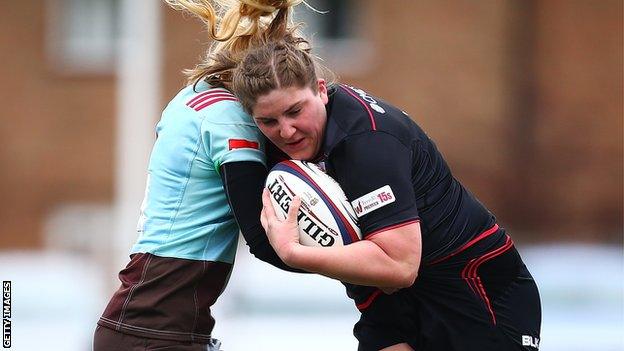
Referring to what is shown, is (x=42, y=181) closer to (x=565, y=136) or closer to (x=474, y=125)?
(x=474, y=125)

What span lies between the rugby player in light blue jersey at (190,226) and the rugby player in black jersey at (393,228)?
3.9 inches

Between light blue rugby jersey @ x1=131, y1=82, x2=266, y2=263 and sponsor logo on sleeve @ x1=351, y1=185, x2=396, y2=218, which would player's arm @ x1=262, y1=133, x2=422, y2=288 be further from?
light blue rugby jersey @ x1=131, y1=82, x2=266, y2=263

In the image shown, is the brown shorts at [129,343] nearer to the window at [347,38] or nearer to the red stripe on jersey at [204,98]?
the red stripe on jersey at [204,98]

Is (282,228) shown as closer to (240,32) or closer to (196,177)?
(196,177)

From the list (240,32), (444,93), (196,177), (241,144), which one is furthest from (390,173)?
(444,93)

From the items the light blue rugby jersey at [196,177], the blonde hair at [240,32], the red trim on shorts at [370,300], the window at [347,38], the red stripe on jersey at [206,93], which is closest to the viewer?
the light blue rugby jersey at [196,177]

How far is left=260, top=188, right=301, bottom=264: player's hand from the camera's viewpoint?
148 inches

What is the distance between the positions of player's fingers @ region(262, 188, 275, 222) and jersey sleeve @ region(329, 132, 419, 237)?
25cm

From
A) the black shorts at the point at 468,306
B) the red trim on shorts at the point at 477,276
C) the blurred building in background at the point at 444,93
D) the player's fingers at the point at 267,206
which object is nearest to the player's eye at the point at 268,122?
the player's fingers at the point at 267,206

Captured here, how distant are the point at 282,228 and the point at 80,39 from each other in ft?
47.5

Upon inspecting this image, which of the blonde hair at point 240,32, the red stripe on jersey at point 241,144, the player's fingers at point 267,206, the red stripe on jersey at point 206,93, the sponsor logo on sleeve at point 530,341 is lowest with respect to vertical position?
the sponsor logo on sleeve at point 530,341

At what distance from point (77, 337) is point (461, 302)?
4684mm

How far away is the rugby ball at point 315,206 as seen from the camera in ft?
12.5

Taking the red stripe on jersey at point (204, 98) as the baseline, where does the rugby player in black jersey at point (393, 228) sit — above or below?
below
